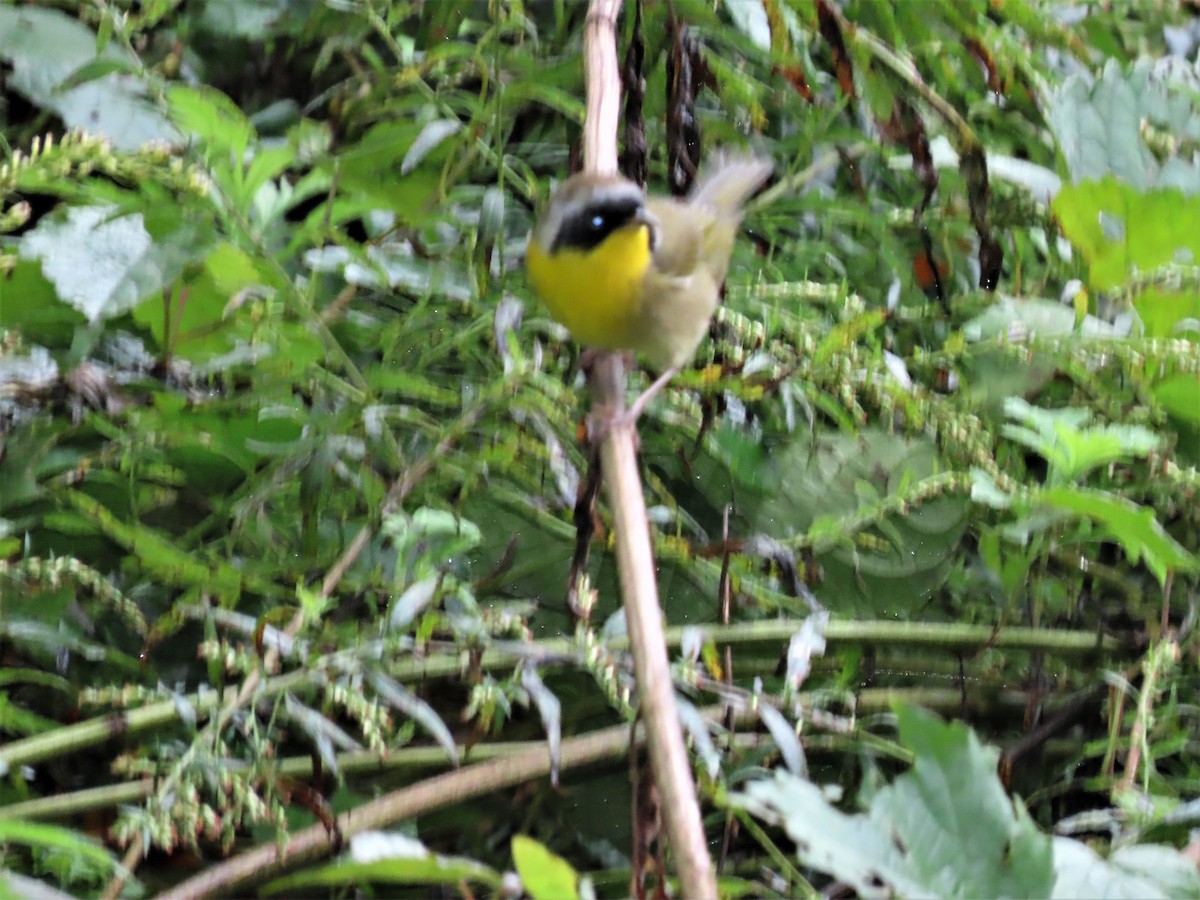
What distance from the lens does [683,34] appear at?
1068 millimetres

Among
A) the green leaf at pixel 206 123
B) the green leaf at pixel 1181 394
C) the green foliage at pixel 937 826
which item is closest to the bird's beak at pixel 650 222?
the green leaf at pixel 206 123

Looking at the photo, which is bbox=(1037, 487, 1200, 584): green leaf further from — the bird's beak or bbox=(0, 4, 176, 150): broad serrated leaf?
bbox=(0, 4, 176, 150): broad serrated leaf

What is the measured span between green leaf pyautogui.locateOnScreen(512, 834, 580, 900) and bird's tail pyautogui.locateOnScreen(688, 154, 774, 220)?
103 centimetres

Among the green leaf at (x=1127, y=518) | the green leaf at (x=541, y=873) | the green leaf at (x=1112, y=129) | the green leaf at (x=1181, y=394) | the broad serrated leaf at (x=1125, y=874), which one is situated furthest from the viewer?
the green leaf at (x=1112, y=129)

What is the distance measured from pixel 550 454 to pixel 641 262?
1.58ft

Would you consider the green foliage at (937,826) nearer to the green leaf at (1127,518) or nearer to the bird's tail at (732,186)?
the green leaf at (1127,518)

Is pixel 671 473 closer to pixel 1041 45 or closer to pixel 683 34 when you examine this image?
pixel 683 34

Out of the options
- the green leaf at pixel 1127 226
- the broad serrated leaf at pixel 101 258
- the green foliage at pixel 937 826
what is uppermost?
the green leaf at pixel 1127 226

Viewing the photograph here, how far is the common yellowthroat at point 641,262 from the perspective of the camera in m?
1.24

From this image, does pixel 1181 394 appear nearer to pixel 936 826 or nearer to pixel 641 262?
pixel 641 262

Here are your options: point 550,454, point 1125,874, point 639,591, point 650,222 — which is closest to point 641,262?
point 650,222

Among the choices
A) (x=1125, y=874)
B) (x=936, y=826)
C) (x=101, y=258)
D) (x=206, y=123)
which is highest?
(x=206, y=123)

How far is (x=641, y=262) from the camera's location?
1.44 meters

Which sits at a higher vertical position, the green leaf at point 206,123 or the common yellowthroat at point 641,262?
the green leaf at point 206,123
